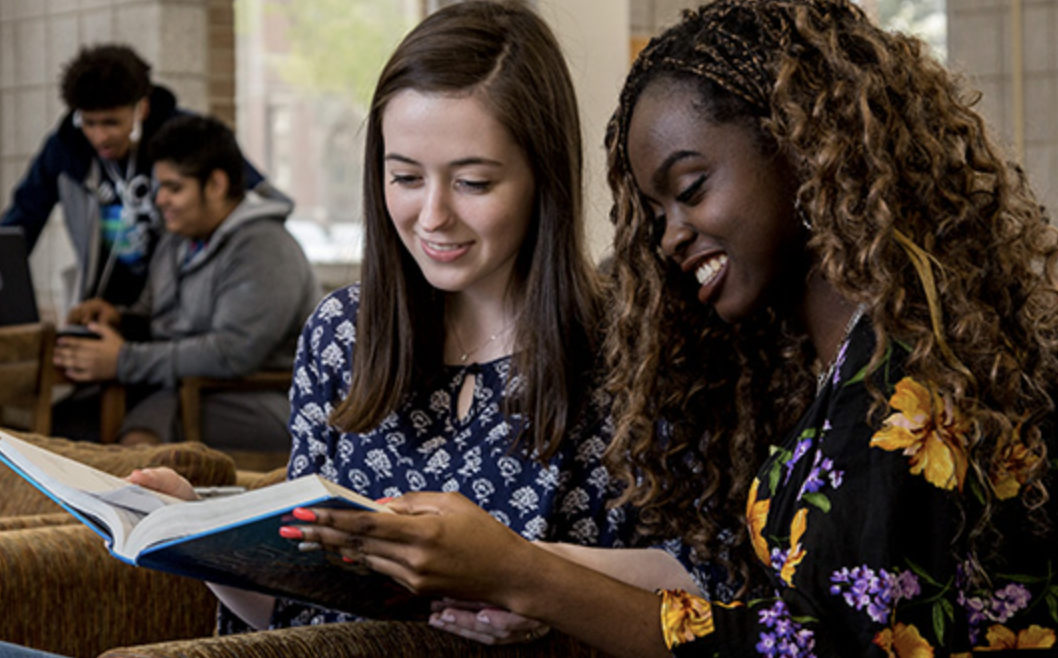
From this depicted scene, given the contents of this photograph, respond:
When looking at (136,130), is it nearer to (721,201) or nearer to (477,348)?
(477,348)

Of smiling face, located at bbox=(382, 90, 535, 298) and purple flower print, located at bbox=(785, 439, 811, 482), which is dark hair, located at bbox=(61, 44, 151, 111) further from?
purple flower print, located at bbox=(785, 439, 811, 482)

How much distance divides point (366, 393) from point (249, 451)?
226 cm

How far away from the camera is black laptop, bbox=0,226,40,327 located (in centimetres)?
418

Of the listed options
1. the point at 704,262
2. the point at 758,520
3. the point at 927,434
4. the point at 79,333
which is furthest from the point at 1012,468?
the point at 79,333

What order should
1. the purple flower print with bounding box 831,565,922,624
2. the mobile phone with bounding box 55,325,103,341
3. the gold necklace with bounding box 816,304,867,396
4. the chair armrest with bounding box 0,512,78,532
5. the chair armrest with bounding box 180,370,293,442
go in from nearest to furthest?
the purple flower print with bounding box 831,565,922,624 → the gold necklace with bounding box 816,304,867,396 → the chair armrest with bounding box 0,512,78,532 → the chair armrest with bounding box 180,370,293,442 → the mobile phone with bounding box 55,325,103,341

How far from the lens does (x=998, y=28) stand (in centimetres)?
514

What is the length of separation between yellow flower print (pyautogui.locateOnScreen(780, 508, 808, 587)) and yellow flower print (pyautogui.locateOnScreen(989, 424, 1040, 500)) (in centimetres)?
17

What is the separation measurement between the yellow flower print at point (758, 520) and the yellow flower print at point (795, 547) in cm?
5

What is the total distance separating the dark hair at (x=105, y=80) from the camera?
15.1ft

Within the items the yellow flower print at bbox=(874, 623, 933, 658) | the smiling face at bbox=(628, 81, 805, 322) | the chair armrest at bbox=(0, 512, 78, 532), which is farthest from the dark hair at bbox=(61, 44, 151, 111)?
the yellow flower print at bbox=(874, 623, 933, 658)

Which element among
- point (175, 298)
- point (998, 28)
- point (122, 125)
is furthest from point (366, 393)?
point (998, 28)

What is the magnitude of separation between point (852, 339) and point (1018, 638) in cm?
29

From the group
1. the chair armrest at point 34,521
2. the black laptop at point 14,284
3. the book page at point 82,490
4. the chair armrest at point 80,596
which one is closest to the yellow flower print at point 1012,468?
the book page at point 82,490

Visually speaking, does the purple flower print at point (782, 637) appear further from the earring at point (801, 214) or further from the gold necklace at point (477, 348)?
the gold necklace at point (477, 348)
